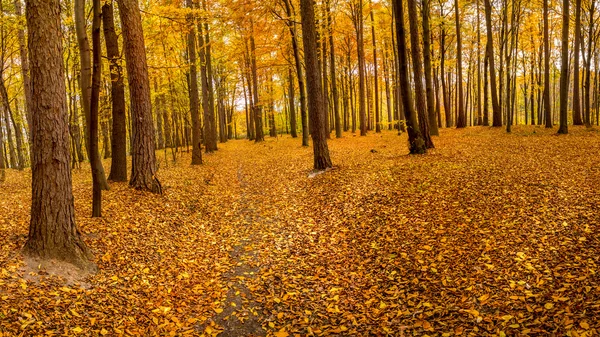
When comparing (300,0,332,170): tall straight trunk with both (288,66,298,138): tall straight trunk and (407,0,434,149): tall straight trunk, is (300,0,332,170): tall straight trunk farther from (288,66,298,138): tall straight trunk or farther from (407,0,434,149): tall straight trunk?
(288,66,298,138): tall straight trunk

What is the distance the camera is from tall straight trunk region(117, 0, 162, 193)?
31.3 ft

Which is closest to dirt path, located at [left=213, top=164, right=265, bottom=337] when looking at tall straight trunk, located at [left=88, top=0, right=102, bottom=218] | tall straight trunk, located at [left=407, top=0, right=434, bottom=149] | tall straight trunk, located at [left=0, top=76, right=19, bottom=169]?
tall straight trunk, located at [left=88, top=0, right=102, bottom=218]

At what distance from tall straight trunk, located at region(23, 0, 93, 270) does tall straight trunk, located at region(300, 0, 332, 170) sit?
303 inches

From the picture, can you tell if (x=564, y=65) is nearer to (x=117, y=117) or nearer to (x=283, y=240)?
(x=283, y=240)

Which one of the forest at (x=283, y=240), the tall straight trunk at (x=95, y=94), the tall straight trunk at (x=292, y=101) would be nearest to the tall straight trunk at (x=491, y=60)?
the forest at (x=283, y=240)

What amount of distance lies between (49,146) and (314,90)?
8242 millimetres

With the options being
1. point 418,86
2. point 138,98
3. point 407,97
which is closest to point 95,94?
point 138,98

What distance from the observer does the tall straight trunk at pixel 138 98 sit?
31.3 ft

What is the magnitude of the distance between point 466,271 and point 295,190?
6.11m

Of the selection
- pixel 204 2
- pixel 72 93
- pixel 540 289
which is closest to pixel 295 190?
pixel 540 289

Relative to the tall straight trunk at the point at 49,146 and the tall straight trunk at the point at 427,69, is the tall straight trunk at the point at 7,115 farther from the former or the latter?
the tall straight trunk at the point at 427,69

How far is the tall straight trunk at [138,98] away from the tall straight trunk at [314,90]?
5063 millimetres

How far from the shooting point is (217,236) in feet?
24.8

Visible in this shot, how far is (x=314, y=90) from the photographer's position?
38.8 ft
